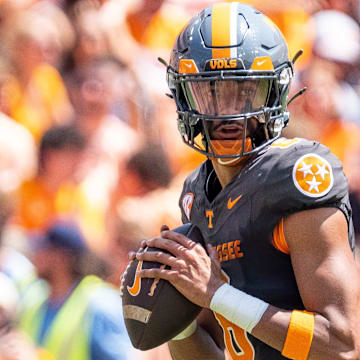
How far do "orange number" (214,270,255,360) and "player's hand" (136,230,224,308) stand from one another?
0.09 meters

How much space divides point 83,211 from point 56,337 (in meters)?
0.56

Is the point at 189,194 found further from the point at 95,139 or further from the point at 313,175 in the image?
the point at 95,139

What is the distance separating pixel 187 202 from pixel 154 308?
432 millimetres

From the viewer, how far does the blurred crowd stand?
3184 mm

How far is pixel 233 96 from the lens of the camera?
1.80 meters

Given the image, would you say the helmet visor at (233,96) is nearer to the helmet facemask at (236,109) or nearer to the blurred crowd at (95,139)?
the helmet facemask at (236,109)

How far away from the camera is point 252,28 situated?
1.83 meters

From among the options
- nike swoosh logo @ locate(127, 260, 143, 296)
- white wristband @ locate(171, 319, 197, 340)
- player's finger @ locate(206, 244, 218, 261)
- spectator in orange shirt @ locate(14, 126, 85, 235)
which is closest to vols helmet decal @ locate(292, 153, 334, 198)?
player's finger @ locate(206, 244, 218, 261)

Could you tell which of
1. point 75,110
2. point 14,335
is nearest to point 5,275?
point 14,335

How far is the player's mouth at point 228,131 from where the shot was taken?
1.80 metres

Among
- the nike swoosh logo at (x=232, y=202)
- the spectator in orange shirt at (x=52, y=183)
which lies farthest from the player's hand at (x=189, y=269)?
the spectator in orange shirt at (x=52, y=183)

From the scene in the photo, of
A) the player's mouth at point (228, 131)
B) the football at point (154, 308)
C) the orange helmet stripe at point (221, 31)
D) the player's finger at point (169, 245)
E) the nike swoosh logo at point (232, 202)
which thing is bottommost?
the football at point (154, 308)

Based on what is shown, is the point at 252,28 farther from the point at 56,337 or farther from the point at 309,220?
the point at 56,337

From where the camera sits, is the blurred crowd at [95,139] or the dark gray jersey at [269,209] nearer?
the dark gray jersey at [269,209]
